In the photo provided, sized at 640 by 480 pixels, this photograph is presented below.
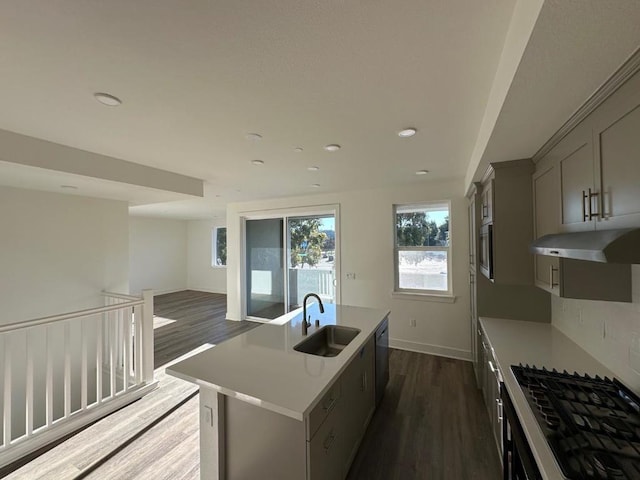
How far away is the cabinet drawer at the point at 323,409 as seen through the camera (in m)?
A: 1.33

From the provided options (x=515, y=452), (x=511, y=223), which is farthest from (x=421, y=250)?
(x=515, y=452)

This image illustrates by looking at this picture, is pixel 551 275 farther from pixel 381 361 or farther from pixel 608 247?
pixel 381 361

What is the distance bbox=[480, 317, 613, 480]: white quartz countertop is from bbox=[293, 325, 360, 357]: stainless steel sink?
107 centimetres

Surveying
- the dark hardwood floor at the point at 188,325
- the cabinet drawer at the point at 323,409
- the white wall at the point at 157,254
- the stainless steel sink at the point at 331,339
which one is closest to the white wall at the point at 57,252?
the dark hardwood floor at the point at 188,325

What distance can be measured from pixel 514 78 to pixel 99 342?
4.01 metres

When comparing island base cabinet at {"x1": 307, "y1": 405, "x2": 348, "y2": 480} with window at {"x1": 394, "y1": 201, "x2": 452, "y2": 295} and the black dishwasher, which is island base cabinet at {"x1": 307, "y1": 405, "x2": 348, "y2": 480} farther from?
window at {"x1": 394, "y1": 201, "x2": 452, "y2": 295}

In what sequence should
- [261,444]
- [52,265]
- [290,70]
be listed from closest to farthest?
[290,70], [261,444], [52,265]

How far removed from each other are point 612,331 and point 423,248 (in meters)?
2.45

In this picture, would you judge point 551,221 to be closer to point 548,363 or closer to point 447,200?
point 548,363

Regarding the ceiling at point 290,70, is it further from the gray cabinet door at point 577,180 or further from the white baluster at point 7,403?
the white baluster at point 7,403

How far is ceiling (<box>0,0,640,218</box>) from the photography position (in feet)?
3.18

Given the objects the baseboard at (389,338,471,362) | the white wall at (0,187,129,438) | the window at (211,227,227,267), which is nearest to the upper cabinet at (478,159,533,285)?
the baseboard at (389,338,471,362)

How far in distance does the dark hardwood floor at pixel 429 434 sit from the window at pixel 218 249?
675 centimetres

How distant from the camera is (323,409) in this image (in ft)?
4.80
